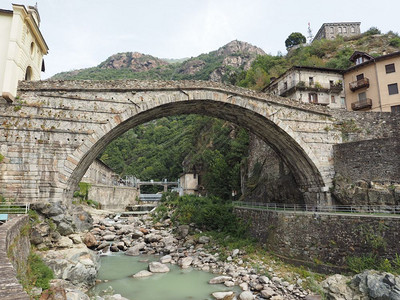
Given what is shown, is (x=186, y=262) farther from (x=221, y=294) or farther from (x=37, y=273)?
(x=37, y=273)

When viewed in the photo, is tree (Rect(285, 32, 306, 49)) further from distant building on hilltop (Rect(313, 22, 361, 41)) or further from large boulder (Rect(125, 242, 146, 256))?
large boulder (Rect(125, 242, 146, 256))

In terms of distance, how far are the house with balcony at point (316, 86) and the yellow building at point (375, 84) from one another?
863mm

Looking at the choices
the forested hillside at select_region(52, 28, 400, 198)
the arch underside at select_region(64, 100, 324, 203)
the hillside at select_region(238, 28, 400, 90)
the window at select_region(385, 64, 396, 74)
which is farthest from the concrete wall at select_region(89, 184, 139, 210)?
the window at select_region(385, 64, 396, 74)

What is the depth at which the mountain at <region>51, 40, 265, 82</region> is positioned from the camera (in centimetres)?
9012

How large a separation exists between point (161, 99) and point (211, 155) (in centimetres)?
2092

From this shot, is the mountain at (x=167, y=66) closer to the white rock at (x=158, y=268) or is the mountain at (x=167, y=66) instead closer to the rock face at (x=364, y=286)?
the white rock at (x=158, y=268)

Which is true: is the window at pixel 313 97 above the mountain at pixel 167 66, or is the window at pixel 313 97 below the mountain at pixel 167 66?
below

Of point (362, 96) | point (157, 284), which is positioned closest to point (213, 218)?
point (157, 284)

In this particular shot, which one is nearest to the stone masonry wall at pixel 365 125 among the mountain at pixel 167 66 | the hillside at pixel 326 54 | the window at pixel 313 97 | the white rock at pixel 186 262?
the window at pixel 313 97

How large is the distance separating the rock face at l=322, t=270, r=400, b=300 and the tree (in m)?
A: 52.0

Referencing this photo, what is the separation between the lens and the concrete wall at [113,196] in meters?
28.5

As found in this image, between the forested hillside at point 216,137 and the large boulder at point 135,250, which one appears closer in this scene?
the large boulder at point 135,250

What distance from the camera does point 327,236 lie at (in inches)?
415

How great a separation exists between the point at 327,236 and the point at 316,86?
17.0 meters
